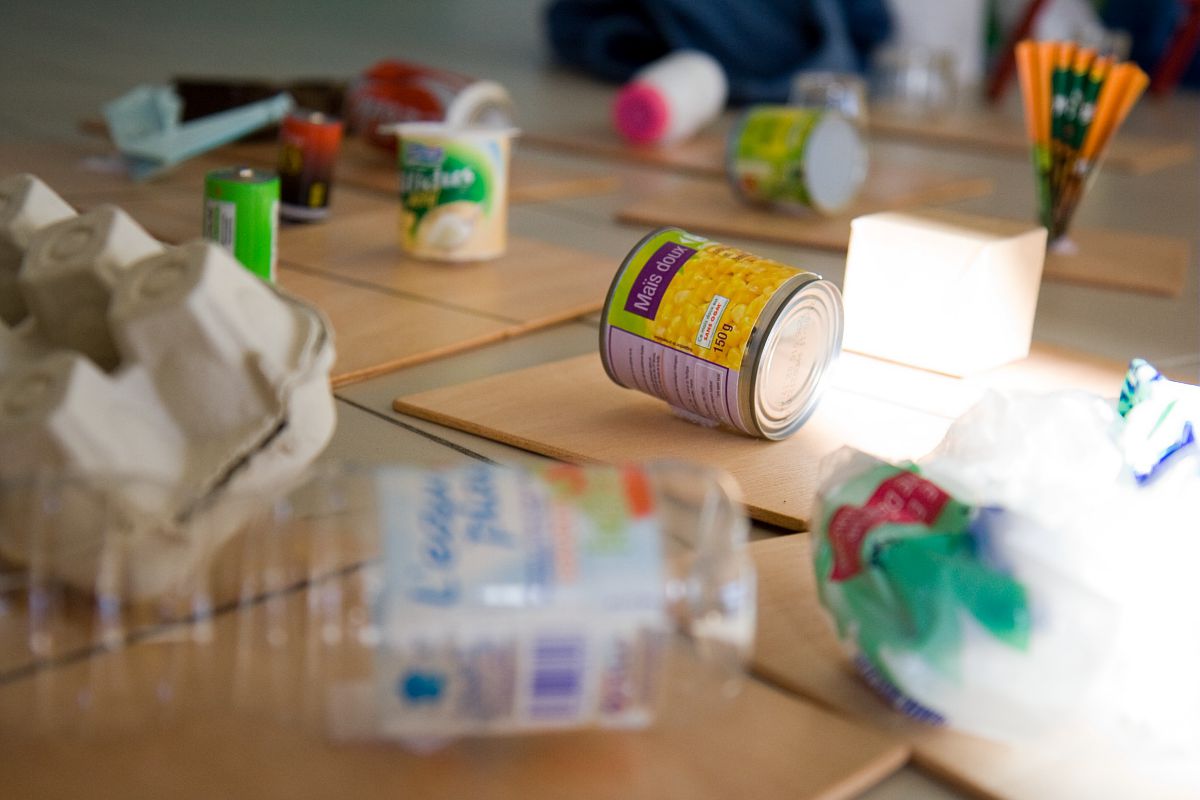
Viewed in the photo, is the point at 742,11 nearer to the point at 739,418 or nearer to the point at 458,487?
the point at 739,418

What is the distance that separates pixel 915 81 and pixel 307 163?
254 centimetres

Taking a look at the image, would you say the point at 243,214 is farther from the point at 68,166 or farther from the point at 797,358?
the point at 68,166

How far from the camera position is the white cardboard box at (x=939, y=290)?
62.1 inches

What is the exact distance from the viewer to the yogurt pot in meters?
1.85

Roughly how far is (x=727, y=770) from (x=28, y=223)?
2.16ft

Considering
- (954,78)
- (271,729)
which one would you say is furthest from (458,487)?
(954,78)

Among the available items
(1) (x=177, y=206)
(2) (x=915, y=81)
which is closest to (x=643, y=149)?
(1) (x=177, y=206)

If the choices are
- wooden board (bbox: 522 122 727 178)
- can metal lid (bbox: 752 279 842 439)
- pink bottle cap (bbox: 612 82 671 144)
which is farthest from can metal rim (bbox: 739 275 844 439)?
pink bottle cap (bbox: 612 82 671 144)

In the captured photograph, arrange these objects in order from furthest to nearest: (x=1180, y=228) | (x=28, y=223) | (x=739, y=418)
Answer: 1. (x=1180, y=228)
2. (x=739, y=418)
3. (x=28, y=223)

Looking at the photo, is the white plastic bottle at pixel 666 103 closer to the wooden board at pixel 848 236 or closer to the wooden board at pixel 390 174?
the wooden board at pixel 390 174

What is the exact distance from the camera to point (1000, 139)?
11.7 ft

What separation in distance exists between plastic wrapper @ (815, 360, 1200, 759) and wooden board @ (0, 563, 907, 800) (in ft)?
0.22

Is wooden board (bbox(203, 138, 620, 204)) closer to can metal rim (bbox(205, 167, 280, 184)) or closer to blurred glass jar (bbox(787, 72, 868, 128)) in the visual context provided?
blurred glass jar (bbox(787, 72, 868, 128))

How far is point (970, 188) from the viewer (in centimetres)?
287
